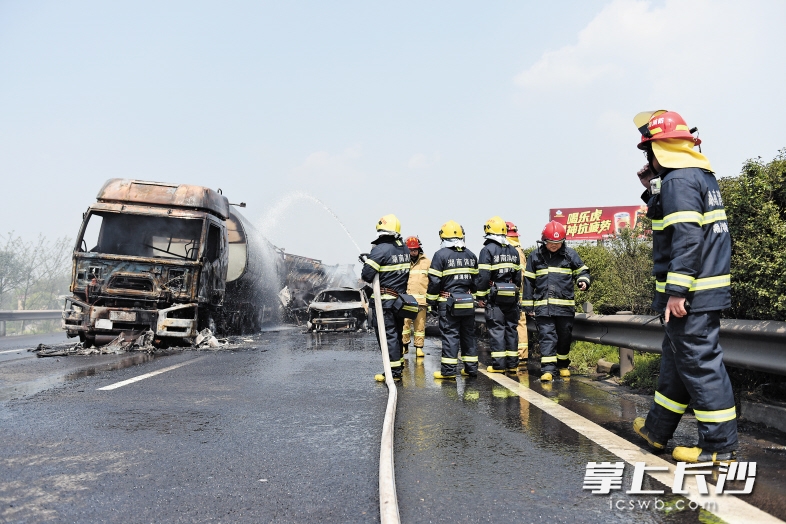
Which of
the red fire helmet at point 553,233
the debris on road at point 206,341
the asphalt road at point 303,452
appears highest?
the red fire helmet at point 553,233

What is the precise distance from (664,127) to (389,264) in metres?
4.40

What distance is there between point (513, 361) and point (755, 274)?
3793 millimetres

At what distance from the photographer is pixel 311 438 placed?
442 cm

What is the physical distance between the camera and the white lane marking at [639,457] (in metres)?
2.85

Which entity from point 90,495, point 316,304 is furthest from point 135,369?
point 316,304

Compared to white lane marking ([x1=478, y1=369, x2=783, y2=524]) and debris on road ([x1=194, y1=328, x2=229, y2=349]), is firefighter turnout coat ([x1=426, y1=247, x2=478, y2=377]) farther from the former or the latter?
debris on road ([x1=194, y1=328, x2=229, y2=349])

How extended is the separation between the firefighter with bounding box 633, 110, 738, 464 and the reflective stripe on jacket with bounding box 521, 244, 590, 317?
367 cm

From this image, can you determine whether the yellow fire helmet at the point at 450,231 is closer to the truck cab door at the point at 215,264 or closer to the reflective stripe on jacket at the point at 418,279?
the reflective stripe on jacket at the point at 418,279

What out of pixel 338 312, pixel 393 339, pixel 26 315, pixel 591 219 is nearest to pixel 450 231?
pixel 393 339

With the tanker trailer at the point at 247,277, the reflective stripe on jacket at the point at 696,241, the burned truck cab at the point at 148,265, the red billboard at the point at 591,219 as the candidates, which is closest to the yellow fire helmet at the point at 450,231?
the reflective stripe on jacket at the point at 696,241

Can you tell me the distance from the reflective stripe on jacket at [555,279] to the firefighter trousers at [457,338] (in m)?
0.86

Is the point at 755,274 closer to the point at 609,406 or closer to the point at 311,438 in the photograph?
the point at 609,406

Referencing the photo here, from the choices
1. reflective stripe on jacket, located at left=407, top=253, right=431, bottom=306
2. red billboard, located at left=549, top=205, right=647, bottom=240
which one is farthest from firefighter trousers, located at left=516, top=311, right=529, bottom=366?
red billboard, located at left=549, top=205, right=647, bottom=240

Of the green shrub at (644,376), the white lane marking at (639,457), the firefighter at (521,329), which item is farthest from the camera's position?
the firefighter at (521,329)
